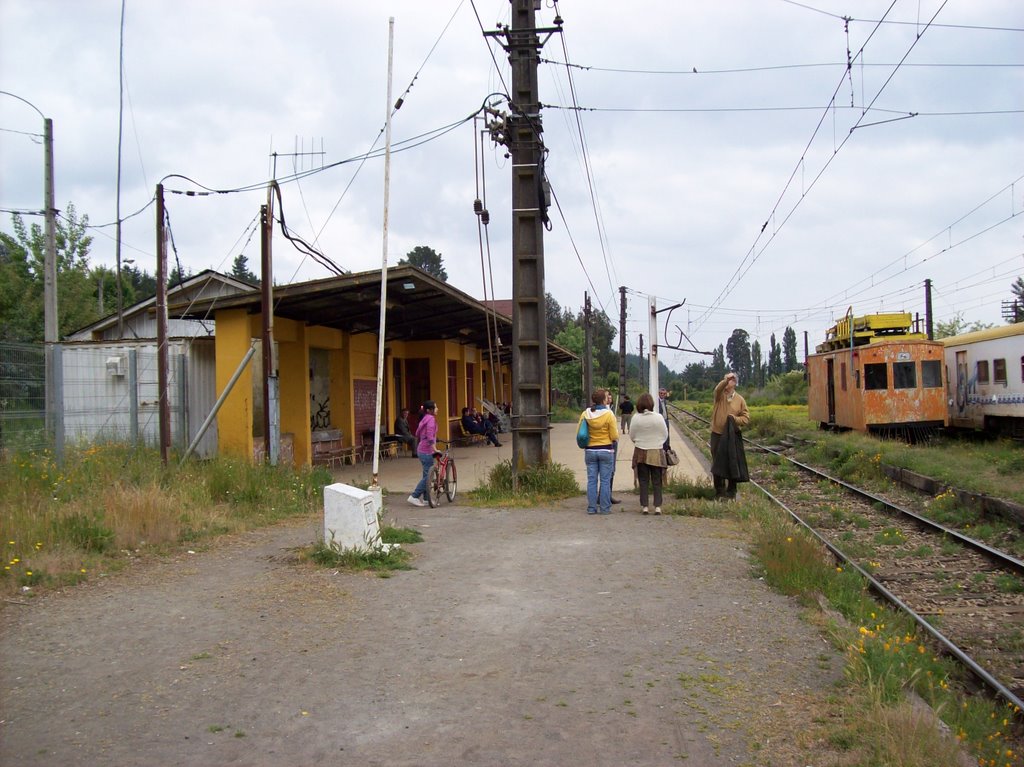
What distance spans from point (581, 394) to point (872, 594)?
51045 mm

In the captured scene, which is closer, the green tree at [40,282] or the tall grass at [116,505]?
the tall grass at [116,505]

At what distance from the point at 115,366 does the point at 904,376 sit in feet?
60.6

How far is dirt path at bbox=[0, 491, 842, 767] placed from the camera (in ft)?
13.5

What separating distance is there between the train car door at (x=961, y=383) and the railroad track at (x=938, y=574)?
33.0 ft

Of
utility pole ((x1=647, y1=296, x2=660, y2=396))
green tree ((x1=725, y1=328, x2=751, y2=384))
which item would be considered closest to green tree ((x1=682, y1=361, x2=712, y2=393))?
green tree ((x1=725, y1=328, x2=751, y2=384))

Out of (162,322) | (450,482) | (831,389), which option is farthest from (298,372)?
(831,389)

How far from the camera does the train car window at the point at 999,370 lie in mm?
21562

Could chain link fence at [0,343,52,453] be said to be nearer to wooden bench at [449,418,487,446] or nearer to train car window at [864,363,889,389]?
wooden bench at [449,418,487,446]

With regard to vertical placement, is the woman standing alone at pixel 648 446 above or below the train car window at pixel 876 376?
below

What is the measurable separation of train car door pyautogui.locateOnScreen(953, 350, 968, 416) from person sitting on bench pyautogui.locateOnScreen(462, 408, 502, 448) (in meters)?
12.7

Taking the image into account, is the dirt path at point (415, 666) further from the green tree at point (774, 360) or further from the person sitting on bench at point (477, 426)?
the green tree at point (774, 360)

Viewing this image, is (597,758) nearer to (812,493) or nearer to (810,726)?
(810,726)

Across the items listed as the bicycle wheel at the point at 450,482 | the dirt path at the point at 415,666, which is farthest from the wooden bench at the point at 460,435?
the dirt path at the point at 415,666

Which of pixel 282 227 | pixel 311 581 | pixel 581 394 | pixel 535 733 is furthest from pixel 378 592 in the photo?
pixel 581 394
